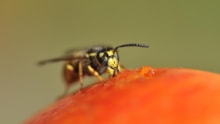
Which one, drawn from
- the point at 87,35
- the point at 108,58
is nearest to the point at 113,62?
the point at 108,58

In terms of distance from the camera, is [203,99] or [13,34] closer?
[203,99]

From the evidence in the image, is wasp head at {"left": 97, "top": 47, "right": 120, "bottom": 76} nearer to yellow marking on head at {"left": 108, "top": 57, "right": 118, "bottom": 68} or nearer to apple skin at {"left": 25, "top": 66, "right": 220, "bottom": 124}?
yellow marking on head at {"left": 108, "top": 57, "right": 118, "bottom": 68}

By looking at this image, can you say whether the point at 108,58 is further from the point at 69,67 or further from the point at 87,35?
the point at 87,35

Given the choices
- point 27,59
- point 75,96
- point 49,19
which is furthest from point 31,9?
point 75,96

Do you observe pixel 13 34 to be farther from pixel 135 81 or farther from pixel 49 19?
pixel 135 81

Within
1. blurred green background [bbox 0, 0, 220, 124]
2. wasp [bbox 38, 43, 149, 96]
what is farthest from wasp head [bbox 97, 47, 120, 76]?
blurred green background [bbox 0, 0, 220, 124]

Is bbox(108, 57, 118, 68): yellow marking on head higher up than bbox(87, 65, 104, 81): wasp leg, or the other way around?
bbox(108, 57, 118, 68): yellow marking on head
